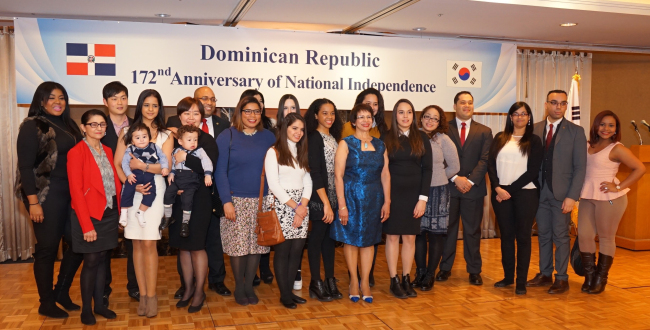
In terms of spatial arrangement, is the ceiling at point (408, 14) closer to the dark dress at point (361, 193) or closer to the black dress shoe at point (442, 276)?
the dark dress at point (361, 193)

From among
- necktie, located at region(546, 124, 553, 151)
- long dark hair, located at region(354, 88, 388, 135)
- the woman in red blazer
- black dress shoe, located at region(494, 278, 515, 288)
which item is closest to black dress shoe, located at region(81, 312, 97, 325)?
the woman in red blazer

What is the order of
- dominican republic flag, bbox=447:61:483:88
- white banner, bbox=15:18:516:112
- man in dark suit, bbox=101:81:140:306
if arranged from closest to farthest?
man in dark suit, bbox=101:81:140:306 → white banner, bbox=15:18:516:112 → dominican republic flag, bbox=447:61:483:88

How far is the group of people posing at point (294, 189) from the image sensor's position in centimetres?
368

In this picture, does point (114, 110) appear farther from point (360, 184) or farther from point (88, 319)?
point (360, 184)

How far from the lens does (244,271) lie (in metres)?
4.14

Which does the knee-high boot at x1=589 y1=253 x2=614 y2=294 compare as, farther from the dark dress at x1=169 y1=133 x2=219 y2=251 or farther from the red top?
the red top

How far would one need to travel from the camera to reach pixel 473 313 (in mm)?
4031

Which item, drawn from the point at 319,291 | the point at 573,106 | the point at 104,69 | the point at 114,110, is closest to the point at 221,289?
the point at 319,291

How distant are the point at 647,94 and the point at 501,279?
4.82 meters

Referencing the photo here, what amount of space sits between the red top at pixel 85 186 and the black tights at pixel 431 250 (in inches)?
104

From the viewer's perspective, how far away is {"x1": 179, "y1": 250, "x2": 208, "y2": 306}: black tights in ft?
12.9

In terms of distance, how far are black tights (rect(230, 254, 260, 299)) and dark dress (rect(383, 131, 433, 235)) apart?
3.55 ft

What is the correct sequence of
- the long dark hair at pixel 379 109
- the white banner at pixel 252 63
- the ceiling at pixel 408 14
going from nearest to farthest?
the long dark hair at pixel 379 109 < the ceiling at pixel 408 14 < the white banner at pixel 252 63

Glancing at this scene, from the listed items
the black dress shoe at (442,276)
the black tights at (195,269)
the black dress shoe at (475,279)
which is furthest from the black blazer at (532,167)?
the black tights at (195,269)
